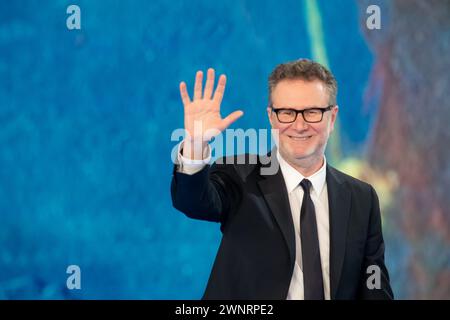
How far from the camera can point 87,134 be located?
3807mm

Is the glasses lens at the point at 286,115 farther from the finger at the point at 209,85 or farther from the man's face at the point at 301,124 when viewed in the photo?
the finger at the point at 209,85

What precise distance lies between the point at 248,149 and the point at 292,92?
1.70 metres

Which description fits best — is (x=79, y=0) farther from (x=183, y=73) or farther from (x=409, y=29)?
(x=409, y=29)

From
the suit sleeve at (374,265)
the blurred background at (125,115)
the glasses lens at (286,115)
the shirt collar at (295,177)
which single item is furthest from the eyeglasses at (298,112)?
the blurred background at (125,115)

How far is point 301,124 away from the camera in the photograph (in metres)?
1.98

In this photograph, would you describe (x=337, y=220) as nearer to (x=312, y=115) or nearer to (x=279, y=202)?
(x=279, y=202)

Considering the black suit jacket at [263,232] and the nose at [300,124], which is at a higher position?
the nose at [300,124]

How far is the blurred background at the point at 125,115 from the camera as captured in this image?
3803mm

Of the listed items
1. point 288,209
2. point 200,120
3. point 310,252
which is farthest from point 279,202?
point 200,120

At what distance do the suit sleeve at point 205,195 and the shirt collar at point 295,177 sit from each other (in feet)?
0.47

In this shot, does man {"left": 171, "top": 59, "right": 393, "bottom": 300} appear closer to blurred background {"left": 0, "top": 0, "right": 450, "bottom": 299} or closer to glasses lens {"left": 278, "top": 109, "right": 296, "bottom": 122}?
glasses lens {"left": 278, "top": 109, "right": 296, "bottom": 122}

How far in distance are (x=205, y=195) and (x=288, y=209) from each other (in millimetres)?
261

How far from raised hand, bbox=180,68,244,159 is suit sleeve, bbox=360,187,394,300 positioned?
0.56 m

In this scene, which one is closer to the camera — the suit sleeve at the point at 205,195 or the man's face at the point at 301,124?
the suit sleeve at the point at 205,195
